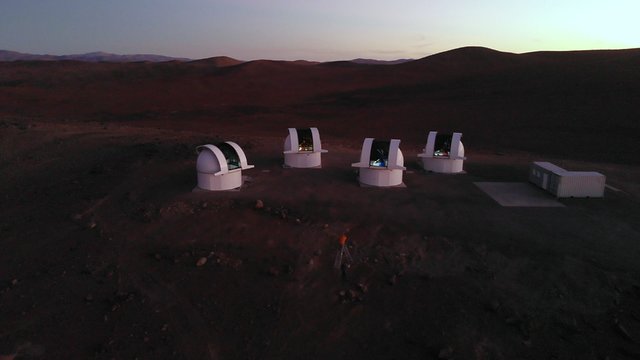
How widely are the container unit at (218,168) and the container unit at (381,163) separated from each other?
4.42 meters

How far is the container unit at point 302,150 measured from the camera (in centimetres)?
1861

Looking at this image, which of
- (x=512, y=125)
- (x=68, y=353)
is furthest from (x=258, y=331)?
(x=512, y=125)

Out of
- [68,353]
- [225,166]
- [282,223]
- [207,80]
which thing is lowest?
[68,353]

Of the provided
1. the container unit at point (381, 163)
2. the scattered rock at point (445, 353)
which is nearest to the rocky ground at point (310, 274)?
the scattered rock at point (445, 353)

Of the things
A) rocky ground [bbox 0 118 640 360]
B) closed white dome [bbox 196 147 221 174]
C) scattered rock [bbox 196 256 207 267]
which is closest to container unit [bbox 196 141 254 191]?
closed white dome [bbox 196 147 221 174]

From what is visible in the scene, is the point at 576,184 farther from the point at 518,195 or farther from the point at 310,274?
the point at 310,274

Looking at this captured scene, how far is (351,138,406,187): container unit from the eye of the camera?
15.9 meters

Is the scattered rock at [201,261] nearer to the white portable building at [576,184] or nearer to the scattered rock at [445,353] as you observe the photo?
the scattered rock at [445,353]

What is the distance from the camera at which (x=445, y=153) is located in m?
18.4

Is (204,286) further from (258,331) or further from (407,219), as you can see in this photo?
(407,219)

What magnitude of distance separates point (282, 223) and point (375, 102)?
31.5 meters

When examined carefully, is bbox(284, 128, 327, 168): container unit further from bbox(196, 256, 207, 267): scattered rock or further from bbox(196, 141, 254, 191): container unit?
bbox(196, 256, 207, 267): scattered rock

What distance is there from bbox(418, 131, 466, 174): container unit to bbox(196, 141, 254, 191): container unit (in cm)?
793

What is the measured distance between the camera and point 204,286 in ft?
34.1
